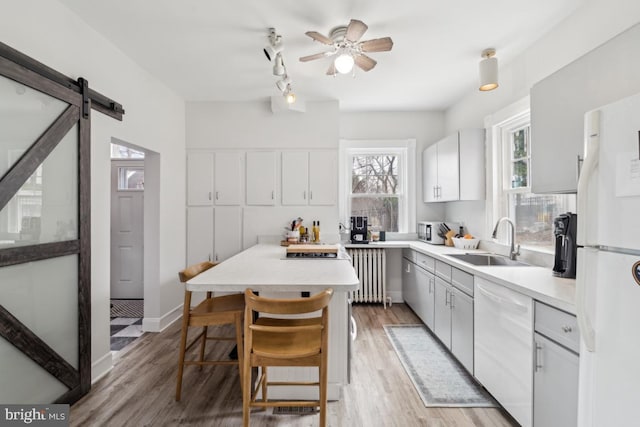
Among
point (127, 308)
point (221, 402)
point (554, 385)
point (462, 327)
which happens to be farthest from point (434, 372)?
point (127, 308)

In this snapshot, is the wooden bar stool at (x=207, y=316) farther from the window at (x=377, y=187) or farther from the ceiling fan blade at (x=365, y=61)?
the window at (x=377, y=187)

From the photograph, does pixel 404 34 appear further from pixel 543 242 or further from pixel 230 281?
pixel 230 281

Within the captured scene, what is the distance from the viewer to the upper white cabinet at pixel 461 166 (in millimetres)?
3227

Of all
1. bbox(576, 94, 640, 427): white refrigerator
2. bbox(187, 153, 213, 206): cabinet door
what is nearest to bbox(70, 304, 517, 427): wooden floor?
bbox(576, 94, 640, 427): white refrigerator

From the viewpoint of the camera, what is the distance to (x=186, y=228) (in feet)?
12.9

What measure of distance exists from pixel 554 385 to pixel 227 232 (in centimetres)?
346

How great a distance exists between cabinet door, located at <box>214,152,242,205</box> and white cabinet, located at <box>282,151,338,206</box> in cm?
60

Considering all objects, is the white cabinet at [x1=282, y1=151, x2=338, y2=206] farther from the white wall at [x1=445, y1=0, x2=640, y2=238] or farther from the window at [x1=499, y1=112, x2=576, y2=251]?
the window at [x1=499, y1=112, x2=576, y2=251]

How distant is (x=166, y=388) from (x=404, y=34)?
10.7ft

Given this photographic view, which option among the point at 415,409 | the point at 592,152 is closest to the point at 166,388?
the point at 415,409

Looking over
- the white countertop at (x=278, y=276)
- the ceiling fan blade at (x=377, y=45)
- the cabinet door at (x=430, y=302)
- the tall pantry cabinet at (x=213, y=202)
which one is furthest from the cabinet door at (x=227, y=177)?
the cabinet door at (x=430, y=302)

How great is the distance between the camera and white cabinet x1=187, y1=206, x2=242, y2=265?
391 cm

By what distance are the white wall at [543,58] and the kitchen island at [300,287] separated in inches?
74.1

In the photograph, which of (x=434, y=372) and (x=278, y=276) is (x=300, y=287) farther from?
(x=434, y=372)
